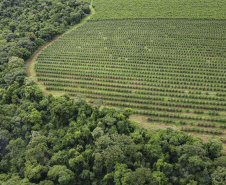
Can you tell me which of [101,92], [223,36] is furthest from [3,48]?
[223,36]

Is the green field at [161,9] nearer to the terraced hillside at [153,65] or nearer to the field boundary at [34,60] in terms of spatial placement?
the terraced hillside at [153,65]

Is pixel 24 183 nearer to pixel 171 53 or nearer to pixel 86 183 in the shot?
pixel 86 183

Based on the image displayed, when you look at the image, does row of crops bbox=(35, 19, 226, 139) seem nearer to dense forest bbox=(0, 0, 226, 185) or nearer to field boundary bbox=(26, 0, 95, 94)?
field boundary bbox=(26, 0, 95, 94)

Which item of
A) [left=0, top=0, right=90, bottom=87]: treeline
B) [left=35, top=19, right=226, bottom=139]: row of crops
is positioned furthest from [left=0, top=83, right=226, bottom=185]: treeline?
[left=0, top=0, right=90, bottom=87]: treeline

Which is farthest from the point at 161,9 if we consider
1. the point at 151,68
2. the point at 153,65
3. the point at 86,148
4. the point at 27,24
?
the point at 86,148

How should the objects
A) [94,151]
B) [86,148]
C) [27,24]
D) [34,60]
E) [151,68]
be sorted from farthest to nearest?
[27,24]
[34,60]
[151,68]
[86,148]
[94,151]

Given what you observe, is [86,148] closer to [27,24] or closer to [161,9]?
[27,24]
